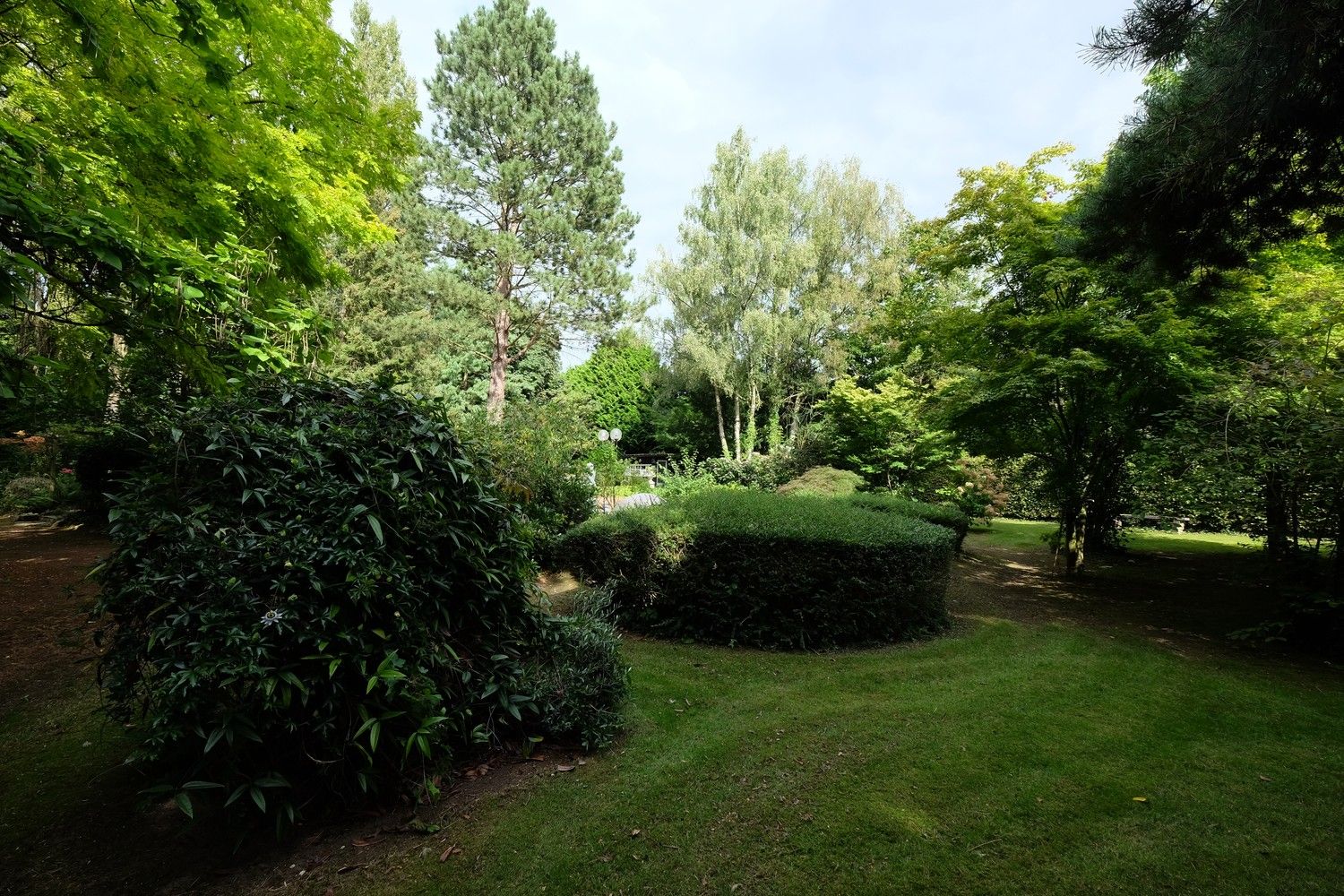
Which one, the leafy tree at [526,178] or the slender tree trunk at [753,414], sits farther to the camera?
the slender tree trunk at [753,414]

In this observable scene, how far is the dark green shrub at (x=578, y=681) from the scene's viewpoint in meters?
3.33

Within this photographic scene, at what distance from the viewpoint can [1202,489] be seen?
576 centimetres

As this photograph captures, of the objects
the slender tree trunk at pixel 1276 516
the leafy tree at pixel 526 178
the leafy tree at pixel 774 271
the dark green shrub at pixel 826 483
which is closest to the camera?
the slender tree trunk at pixel 1276 516

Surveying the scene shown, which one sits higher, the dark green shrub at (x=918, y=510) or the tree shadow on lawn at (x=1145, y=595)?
the dark green shrub at (x=918, y=510)

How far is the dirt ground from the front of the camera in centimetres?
224

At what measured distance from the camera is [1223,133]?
278 cm

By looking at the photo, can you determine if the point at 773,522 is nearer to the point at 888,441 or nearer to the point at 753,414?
the point at 888,441

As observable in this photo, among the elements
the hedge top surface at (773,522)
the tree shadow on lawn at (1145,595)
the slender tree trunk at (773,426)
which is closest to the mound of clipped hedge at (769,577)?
the hedge top surface at (773,522)

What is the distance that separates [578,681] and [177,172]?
212 inches

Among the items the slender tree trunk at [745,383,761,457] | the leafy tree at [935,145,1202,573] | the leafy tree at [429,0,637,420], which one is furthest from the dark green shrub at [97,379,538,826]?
the slender tree trunk at [745,383,761,457]

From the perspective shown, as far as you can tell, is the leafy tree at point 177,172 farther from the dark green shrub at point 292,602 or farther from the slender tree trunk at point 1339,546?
the slender tree trunk at point 1339,546

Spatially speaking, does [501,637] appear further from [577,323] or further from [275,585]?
[577,323]

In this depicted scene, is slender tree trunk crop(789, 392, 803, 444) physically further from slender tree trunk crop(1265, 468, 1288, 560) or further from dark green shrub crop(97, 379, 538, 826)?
dark green shrub crop(97, 379, 538, 826)

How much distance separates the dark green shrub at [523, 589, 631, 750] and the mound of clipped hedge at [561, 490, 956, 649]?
5.92ft
